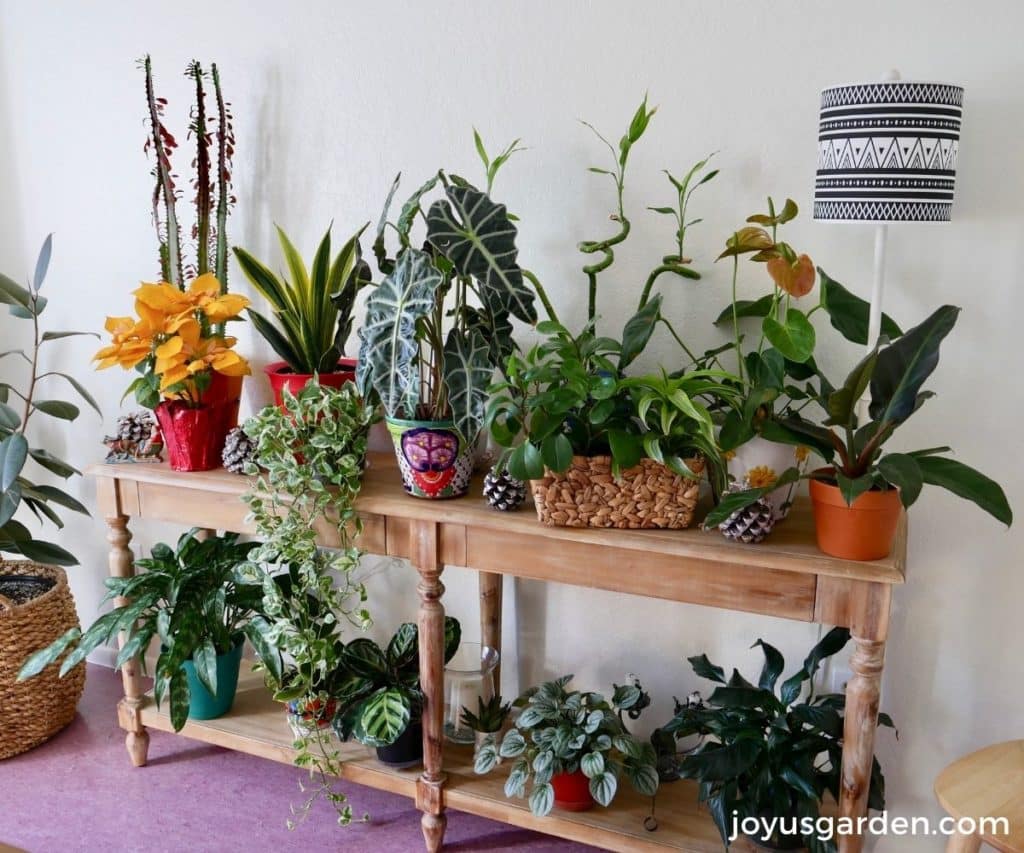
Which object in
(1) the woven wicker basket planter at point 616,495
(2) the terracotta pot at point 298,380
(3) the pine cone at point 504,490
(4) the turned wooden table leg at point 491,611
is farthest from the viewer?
(4) the turned wooden table leg at point 491,611

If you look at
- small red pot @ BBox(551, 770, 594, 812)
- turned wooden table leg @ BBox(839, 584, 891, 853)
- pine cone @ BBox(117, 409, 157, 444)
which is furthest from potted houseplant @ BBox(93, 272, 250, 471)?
turned wooden table leg @ BBox(839, 584, 891, 853)

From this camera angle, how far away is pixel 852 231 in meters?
1.71

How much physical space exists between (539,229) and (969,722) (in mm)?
1328

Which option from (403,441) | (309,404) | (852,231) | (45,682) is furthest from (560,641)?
(45,682)

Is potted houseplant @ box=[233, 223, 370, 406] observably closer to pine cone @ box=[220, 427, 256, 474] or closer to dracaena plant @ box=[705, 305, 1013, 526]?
pine cone @ box=[220, 427, 256, 474]

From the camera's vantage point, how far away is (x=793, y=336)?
1425mm

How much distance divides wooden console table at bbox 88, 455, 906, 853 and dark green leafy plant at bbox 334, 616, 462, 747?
8 centimetres

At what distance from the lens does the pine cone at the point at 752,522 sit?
4.90 feet

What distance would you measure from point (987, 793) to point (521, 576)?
2.76 feet

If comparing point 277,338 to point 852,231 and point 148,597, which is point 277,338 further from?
point 852,231

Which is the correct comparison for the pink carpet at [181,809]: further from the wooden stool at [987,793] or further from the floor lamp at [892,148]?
the floor lamp at [892,148]

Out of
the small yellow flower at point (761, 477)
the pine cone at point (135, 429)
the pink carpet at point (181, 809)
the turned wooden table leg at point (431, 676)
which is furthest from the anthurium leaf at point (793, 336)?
the pine cone at point (135, 429)

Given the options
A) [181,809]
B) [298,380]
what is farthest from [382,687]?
[298,380]

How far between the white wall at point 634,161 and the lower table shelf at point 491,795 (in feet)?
0.90
